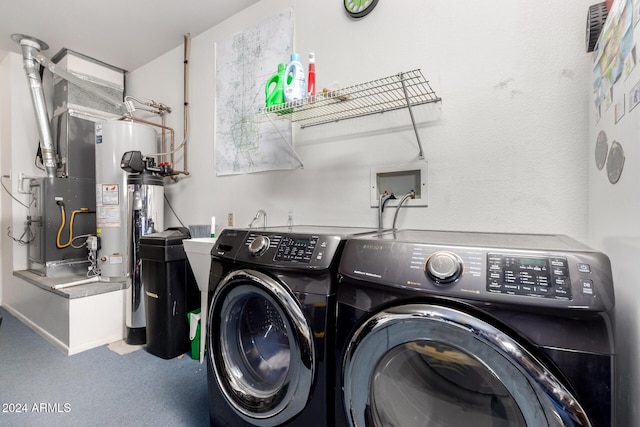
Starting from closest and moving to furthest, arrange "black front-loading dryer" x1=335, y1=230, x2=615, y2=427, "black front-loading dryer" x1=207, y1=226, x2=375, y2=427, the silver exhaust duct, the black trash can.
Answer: "black front-loading dryer" x1=335, y1=230, x2=615, y2=427 → "black front-loading dryer" x1=207, y1=226, x2=375, y2=427 → the black trash can → the silver exhaust duct

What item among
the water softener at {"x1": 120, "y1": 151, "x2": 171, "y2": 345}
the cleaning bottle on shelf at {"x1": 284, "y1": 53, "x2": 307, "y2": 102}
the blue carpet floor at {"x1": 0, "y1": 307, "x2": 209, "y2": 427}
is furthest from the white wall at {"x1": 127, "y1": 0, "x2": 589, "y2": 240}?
the blue carpet floor at {"x1": 0, "y1": 307, "x2": 209, "y2": 427}

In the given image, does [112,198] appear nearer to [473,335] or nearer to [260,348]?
[260,348]

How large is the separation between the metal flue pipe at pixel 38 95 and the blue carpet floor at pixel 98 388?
1496 millimetres

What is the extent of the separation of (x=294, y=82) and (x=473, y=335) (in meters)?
1.19

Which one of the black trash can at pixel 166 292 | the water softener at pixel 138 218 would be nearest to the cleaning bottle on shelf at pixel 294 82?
the black trash can at pixel 166 292

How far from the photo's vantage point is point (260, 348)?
1.21m

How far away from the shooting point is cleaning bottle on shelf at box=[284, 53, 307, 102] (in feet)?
4.31

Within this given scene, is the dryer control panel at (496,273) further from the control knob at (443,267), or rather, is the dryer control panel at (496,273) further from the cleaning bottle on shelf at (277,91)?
the cleaning bottle on shelf at (277,91)

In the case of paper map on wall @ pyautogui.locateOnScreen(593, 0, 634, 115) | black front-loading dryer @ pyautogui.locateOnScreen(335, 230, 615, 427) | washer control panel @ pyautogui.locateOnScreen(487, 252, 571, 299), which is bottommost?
black front-loading dryer @ pyautogui.locateOnScreen(335, 230, 615, 427)

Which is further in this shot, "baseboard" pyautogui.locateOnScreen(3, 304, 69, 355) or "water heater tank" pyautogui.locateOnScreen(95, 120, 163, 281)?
"water heater tank" pyautogui.locateOnScreen(95, 120, 163, 281)

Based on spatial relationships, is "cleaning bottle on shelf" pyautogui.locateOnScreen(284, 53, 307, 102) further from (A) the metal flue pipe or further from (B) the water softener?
(A) the metal flue pipe

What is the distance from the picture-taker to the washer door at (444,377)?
580mm

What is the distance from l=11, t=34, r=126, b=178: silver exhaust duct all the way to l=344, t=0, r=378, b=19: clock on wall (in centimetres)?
220

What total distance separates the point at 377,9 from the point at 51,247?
3060 mm
